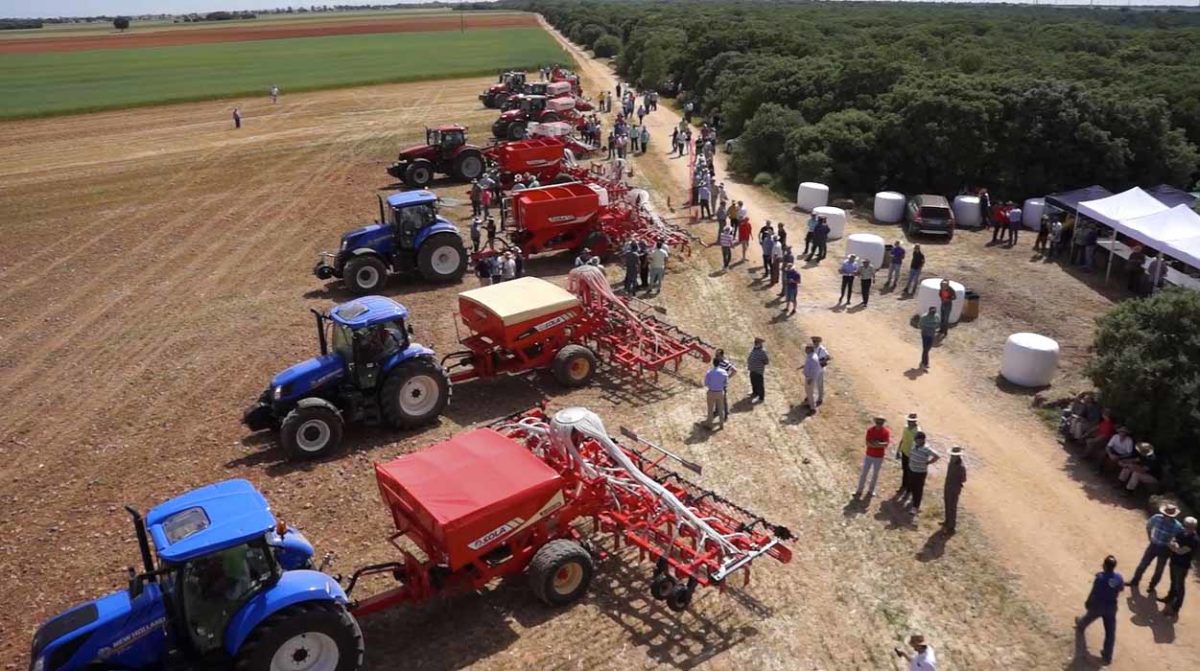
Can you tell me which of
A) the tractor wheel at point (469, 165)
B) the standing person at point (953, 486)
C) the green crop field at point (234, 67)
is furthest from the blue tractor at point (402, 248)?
the green crop field at point (234, 67)

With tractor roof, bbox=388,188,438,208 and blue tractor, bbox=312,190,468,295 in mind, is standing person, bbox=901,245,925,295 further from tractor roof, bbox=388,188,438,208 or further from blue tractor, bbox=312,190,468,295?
tractor roof, bbox=388,188,438,208

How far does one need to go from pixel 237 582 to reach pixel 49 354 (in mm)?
11629

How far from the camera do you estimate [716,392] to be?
42.0 feet

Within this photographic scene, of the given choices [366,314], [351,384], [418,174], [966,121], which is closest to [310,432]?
[351,384]

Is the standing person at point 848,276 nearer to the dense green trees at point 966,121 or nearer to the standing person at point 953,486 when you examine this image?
the standing person at point 953,486

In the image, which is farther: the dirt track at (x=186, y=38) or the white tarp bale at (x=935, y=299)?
the dirt track at (x=186, y=38)

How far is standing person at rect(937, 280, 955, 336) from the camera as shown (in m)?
16.2

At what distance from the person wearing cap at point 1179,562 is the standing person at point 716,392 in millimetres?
5821

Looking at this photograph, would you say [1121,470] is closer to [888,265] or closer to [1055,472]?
[1055,472]

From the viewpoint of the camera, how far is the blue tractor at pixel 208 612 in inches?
262

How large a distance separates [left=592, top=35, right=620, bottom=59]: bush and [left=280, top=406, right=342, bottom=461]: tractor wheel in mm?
75817

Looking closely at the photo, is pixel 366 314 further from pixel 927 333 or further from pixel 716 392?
pixel 927 333

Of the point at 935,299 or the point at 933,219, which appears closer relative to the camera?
the point at 935,299

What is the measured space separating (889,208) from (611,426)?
15.2m
